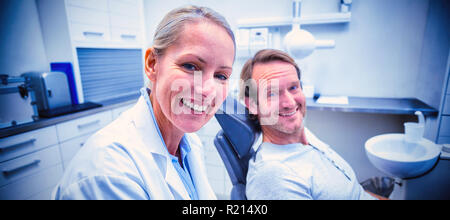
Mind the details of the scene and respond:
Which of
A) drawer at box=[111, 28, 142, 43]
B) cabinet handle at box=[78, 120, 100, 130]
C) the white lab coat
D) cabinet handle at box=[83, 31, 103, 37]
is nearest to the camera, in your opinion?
the white lab coat

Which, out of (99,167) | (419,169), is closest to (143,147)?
(99,167)

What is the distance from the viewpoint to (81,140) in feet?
4.62

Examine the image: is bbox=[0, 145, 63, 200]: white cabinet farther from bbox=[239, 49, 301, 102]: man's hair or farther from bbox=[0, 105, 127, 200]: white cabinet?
bbox=[239, 49, 301, 102]: man's hair

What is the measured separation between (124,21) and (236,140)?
3.20ft

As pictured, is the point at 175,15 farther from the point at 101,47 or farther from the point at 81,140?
the point at 81,140

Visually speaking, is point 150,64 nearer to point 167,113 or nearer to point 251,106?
point 167,113

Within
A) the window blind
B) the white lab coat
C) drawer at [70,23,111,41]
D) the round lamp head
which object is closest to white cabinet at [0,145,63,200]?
the window blind

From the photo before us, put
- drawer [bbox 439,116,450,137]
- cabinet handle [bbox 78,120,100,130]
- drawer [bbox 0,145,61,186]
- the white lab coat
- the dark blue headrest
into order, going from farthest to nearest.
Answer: cabinet handle [bbox 78,120,100,130] < drawer [bbox 0,145,61,186] < the dark blue headrest < drawer [bbox 439,116,450,137] < the white lab coat

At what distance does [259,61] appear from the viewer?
827 mm

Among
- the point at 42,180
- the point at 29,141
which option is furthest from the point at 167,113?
the point at 42,180

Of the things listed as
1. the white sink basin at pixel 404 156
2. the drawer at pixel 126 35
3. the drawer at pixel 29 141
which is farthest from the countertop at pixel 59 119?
the white sink basin at pixel 404 156

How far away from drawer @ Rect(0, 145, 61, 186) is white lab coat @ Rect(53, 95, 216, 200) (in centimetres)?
93

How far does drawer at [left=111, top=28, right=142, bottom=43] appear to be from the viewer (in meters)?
1.17
